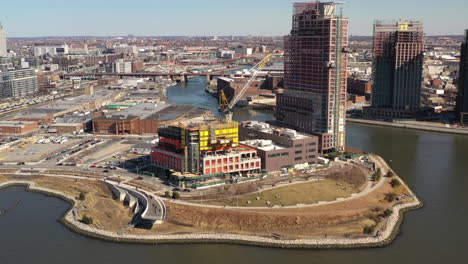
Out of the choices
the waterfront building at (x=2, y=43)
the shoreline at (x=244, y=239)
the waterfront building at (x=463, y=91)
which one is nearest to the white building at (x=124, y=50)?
the waterfront building at (x=2, y=43)

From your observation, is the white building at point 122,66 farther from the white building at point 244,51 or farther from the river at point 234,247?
the river at point 234,247

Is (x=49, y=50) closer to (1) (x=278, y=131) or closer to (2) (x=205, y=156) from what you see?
(1) (x=278, y=131)

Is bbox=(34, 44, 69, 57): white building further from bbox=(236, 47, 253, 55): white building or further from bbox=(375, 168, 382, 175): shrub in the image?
bbox=(375, 168, 382, 175): shrub

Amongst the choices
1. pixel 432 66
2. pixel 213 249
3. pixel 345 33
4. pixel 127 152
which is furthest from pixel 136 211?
pixel 432 66

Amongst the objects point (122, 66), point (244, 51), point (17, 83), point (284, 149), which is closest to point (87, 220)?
point (284, 149)

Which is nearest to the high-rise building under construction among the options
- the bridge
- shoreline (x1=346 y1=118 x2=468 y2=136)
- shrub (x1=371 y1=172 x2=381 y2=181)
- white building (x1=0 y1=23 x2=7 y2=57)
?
shrub (x1=371 y1=172 x2=381 y2=181)

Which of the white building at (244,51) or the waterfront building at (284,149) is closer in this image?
the waterfront building at (284,149)
